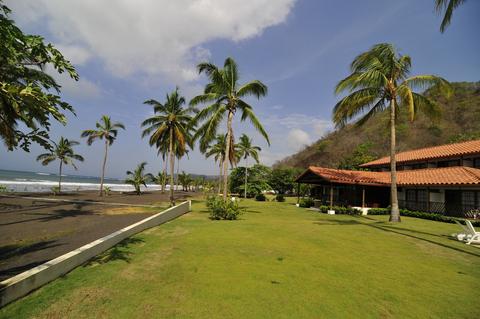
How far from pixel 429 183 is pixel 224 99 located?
53.4 feet

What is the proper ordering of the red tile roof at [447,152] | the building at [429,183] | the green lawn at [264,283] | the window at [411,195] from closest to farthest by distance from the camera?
the green lawn at [264,283] → the building at [429,183] → the red tile roof at [447,152] → the window at [411,195]

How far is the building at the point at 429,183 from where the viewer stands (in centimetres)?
1820

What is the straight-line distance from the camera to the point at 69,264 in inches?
213

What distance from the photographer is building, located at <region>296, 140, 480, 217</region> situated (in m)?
18.2

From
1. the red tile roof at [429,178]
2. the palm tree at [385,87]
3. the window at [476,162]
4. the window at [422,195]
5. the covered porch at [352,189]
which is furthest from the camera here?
the covered porch at [352,189]

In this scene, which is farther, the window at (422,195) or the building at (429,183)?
the window at (422,195)

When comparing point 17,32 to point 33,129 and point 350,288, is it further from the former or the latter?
point 350,288

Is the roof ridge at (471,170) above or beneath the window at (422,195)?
above

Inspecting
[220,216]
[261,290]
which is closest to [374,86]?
[220,216]

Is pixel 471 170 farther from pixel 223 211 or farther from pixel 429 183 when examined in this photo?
pixel 223 211

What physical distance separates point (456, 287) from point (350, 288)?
2.15 m

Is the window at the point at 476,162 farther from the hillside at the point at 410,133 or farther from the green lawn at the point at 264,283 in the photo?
the hillside at the point at 410,133

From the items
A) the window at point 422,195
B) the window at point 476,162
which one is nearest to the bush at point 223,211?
the window at point 422,195

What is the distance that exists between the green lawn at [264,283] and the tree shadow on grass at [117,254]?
0.02 meters
